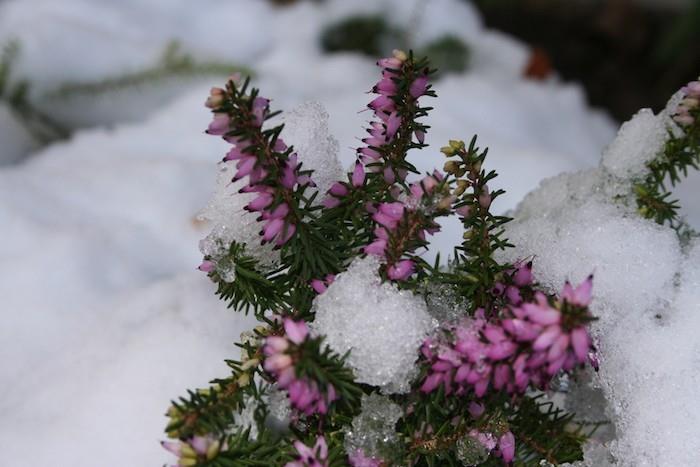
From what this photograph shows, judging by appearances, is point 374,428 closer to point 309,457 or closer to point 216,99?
point 309,457

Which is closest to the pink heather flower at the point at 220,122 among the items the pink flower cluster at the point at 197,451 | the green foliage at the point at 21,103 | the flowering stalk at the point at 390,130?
the flowering stalk at the point at 390,130

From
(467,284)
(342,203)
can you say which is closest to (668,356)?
(467,284)

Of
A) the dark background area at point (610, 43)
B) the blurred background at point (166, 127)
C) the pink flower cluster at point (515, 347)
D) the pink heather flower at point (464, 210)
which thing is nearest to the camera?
the pink flower cluster at point (515, 347)

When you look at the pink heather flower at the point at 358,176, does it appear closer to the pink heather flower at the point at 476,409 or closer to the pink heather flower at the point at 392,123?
the pink heather flower at the point at 392,123

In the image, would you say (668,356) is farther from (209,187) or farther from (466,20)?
(466,20)

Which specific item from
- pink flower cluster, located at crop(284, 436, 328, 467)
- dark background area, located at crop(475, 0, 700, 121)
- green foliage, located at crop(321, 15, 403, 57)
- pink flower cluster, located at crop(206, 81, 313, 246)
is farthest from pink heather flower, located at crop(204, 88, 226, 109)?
dark background area, located at crop(475, 0, 700, 121)

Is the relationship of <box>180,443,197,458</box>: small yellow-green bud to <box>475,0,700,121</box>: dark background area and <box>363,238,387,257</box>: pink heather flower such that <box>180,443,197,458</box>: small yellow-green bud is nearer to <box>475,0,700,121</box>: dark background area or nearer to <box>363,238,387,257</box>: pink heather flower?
<box>363,238,387,257</box>: pink heather flower
